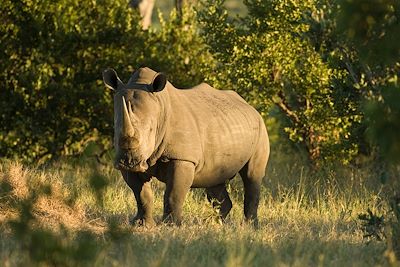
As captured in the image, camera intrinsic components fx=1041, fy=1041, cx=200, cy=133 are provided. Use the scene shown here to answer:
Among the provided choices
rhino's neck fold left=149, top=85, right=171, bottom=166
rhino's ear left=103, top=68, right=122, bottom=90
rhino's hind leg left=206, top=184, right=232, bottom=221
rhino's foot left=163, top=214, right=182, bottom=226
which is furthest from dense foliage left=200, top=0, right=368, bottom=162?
rhino's foot left=163, top=214, right=182, bottom=226

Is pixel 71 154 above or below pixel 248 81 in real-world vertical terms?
below

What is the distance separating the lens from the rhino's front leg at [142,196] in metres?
10.5

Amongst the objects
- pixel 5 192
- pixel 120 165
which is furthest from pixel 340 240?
pixel 5 192

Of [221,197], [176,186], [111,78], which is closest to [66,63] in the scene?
[221,197]

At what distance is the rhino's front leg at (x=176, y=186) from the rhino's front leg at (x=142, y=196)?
0.66 ft

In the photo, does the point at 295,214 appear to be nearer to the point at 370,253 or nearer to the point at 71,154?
the point at 370,253

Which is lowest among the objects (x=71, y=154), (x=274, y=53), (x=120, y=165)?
(x=71, y=154)

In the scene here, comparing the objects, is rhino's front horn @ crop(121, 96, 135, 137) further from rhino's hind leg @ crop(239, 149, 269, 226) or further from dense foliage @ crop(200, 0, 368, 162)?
dense foliage @ crop(200, 0, 368, 162)

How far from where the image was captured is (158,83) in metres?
10.2

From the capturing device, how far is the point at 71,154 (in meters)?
16.5

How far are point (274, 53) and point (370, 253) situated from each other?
6156mm

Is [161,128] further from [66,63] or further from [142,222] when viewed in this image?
[66,63]

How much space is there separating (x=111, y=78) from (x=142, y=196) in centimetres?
124

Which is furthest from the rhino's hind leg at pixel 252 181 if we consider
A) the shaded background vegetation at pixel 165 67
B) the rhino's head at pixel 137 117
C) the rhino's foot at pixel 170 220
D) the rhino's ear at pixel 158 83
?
the shaded background vegetation at pixel 165 67
